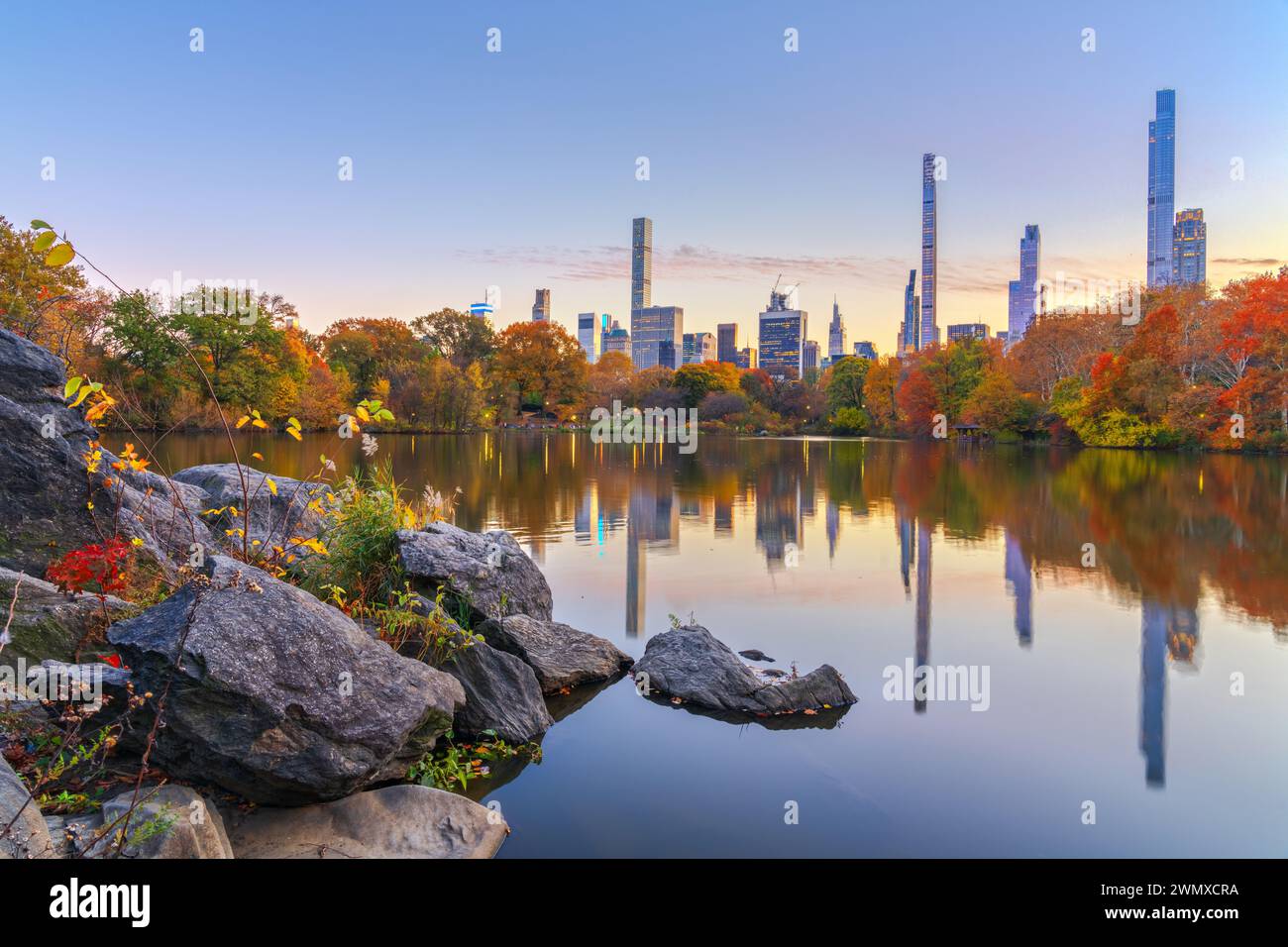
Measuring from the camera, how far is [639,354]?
187500mm

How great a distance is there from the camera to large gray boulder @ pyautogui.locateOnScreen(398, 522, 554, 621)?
22.2 ft

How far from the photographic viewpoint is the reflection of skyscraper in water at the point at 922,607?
7341 millimetres

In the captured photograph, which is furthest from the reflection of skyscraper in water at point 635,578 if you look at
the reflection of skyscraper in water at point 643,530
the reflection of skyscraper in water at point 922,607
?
the reflection of skyscraper in water at point 922,607

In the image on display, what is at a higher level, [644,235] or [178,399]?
[644,235]

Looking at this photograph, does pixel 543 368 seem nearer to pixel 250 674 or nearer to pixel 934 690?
pixel 934 690

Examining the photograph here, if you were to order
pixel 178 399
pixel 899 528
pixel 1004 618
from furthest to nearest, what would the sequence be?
pixel 178 399, pixel 899 528, pixel 1004 618

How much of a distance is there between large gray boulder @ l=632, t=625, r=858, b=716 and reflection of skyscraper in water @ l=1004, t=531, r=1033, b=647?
2987mm

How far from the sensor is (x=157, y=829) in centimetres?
355

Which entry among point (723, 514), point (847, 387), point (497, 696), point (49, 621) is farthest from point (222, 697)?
point (847, 387)

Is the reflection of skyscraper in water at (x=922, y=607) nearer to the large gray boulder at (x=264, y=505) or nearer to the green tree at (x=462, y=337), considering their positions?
the large gray boulder at (x=264, y=505)

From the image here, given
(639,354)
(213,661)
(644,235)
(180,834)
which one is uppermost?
A: (644,235)

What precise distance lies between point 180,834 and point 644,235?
15739 cm
